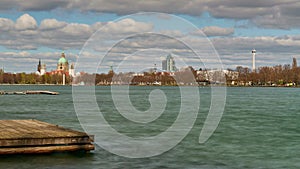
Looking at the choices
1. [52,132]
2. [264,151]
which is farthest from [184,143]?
[52,132]

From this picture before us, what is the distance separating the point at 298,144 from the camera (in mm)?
23484

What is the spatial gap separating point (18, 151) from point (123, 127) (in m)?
13.2

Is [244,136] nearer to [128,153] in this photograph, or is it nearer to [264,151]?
[264,151]

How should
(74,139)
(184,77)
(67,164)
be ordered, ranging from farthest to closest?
1. (184,77)
2. (74,139)
3. (67,164)

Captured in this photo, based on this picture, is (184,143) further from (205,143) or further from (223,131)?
(223,131)

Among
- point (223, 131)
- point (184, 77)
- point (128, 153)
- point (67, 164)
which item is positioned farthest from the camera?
point (184, 77)

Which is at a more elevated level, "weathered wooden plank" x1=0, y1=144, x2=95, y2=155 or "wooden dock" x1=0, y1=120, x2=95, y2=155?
"wooden dock" x1=0, y1=120, x2=95, y2=155

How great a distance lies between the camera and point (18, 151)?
16.9 m

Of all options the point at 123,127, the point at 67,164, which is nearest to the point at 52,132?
the point at 67,164

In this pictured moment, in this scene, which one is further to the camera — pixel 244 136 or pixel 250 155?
pixel 244 136

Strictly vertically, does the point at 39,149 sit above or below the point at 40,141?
below

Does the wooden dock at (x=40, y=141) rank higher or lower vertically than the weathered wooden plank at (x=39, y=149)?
higher

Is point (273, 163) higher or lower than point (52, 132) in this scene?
lower

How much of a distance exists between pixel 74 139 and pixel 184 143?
6743 mm
